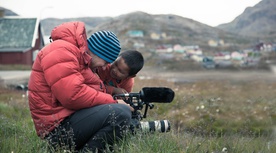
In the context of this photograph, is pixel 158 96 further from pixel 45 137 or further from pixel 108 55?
pixel 45 137

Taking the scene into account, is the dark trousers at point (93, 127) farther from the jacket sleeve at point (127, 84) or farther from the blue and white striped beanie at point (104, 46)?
the jacket sleeve at point (127, 84)

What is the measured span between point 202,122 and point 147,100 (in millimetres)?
1278

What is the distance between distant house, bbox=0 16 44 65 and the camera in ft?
96.1

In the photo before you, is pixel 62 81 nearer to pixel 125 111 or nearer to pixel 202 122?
pixel 125 111

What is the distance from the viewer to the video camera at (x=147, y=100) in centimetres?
364

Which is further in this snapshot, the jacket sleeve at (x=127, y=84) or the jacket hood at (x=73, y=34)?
the jacket sleeve at (x=127, y=84)

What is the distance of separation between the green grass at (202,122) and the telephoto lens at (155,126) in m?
0.06

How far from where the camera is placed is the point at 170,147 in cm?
322

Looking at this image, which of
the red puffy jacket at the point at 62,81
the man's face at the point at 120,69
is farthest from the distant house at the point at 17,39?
the red puffy jacket at the point at 62,81

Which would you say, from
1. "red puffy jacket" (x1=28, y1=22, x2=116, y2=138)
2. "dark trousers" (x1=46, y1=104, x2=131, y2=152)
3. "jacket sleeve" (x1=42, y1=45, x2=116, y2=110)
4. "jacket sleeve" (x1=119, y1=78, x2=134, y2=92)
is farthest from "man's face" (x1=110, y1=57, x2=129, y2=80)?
"jacket sleeve" (x1=42, y1=45, x2=116, y2=110)

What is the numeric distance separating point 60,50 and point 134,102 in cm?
90

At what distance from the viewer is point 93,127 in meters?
3.45

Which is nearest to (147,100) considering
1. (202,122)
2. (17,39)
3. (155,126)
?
(155,126)

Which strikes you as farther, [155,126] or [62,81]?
[155,126]
